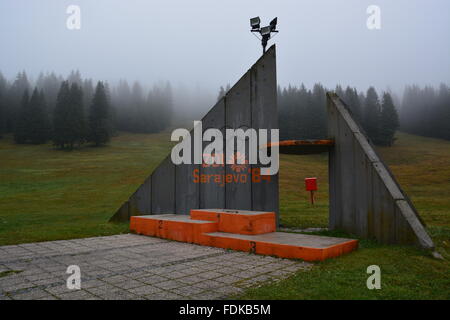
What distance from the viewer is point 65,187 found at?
26.5 m

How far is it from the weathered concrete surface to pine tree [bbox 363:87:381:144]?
190 ft

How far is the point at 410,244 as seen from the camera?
5949 millimetres

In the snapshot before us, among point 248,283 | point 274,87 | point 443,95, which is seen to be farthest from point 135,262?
point 443,95

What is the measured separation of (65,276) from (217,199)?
17.7 feet

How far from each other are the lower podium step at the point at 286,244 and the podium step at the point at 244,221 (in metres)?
0.17

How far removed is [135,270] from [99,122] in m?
55.4

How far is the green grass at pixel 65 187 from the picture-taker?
10.9 metres

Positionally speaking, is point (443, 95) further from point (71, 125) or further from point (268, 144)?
point (268, 144)

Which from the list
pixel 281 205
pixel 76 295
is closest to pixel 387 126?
pixel 281 205

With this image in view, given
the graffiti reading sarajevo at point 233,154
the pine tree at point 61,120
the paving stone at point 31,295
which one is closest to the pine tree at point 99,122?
the pine tree at point 61,120

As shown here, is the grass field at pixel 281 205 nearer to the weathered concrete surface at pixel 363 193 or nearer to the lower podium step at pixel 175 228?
the weathered concrete surface at pixel 363 193

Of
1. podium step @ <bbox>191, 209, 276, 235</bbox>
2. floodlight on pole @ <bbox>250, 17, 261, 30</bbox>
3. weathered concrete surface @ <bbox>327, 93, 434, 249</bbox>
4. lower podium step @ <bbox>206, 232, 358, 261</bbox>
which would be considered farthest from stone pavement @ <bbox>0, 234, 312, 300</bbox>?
floodlight on pole @ <bbox>250, 17, 261, 30</bbox>

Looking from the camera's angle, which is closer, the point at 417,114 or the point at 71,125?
the point at 71,125

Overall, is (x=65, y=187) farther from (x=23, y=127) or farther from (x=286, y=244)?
(x=23, y=127)
